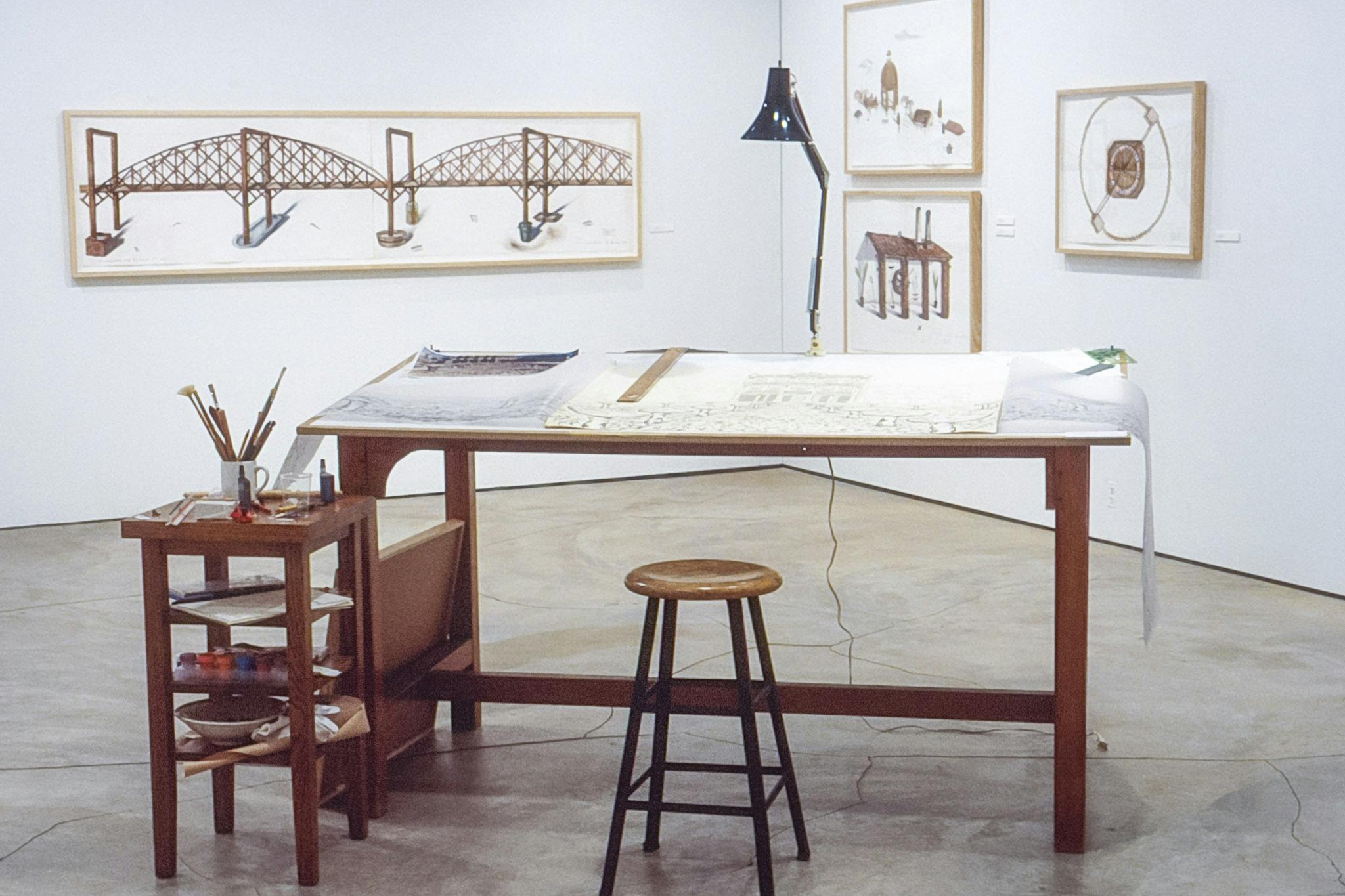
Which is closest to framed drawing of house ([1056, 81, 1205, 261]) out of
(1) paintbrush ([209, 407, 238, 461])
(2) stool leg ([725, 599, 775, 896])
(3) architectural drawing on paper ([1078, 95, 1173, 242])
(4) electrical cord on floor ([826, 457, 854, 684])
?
(3) architectural drawing on paper ([1078, 95, 1173, 242])

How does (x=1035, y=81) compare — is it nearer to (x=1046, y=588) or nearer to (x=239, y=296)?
(x=1046, y=588)

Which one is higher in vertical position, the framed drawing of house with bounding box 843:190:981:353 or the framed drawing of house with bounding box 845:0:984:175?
the framed drawing of house with bounding box 845:0:984:175

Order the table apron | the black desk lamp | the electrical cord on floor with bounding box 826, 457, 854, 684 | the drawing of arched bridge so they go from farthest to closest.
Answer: the drawing of arched bridge < the electrical cord on floor with bounding box 826, 457, 854, 684 < the black desk lamp < the table apron

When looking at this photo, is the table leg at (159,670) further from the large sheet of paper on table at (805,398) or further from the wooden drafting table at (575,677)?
the large sheet of paper on table at (805,398)

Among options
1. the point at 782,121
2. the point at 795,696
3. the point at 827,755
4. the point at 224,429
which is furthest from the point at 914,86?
the point at 224,429

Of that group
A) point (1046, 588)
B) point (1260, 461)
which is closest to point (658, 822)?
point (1046, 588)

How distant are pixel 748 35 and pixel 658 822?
623 cm

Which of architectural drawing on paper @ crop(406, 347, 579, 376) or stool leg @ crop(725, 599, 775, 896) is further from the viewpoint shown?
architectural drawing on paper @ crop(406, 347, 579, 376)

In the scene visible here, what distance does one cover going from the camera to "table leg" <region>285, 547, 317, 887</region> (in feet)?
11.6

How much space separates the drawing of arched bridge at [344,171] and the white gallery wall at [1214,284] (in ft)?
6.63

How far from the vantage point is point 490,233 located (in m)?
8.55

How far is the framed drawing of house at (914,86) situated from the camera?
7691 mm

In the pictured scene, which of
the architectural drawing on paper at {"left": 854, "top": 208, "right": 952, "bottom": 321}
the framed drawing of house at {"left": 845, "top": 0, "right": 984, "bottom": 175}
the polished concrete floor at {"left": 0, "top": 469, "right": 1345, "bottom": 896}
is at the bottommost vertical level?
the polished concrete floor at {"left": 0, "top": 469, "right": 1345, "bottom": 896}

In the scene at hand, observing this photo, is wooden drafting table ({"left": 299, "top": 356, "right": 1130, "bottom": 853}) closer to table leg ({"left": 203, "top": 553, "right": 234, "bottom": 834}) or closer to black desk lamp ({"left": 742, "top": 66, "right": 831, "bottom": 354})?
table leg ({"left": 203, "top": 553, "right": 234, "bottom": 834})
